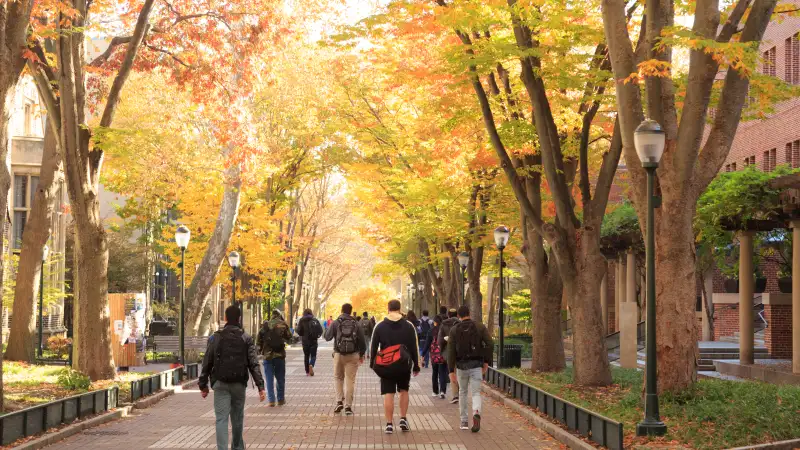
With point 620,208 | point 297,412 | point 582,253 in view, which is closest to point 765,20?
point 582,253

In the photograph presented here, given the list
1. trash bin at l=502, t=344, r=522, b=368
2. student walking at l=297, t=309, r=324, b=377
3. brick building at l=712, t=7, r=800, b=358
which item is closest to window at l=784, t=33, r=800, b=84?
brick building at l=712, t=7, r=800, b=358

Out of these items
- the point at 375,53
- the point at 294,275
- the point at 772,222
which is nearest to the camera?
the point at 772,222

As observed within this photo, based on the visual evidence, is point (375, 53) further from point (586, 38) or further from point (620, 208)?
point (586, 38)

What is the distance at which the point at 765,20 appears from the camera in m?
15.0

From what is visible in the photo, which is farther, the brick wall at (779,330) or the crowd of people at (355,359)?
the brick wall at (779,330)

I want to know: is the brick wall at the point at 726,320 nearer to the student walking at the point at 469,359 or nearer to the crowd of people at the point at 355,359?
the crowd of people at the point at 355,359

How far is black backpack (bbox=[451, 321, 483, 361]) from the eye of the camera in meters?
15.9

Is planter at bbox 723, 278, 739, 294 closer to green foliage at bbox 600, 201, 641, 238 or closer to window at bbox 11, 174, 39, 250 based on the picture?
green foliage at bbox 600, 201, 641, 238

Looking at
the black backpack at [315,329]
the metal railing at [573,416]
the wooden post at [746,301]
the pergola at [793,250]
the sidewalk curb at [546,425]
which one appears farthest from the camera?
the wooden post at [746,301]

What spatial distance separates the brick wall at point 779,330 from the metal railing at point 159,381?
16.0 meters

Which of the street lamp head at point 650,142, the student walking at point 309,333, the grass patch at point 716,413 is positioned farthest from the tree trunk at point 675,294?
→ the student walking at point 309,333

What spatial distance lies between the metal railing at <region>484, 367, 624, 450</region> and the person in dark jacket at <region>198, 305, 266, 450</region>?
13.1ft

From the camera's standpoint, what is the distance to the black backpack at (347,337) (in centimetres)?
1820

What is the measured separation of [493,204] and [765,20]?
68.5 ft
